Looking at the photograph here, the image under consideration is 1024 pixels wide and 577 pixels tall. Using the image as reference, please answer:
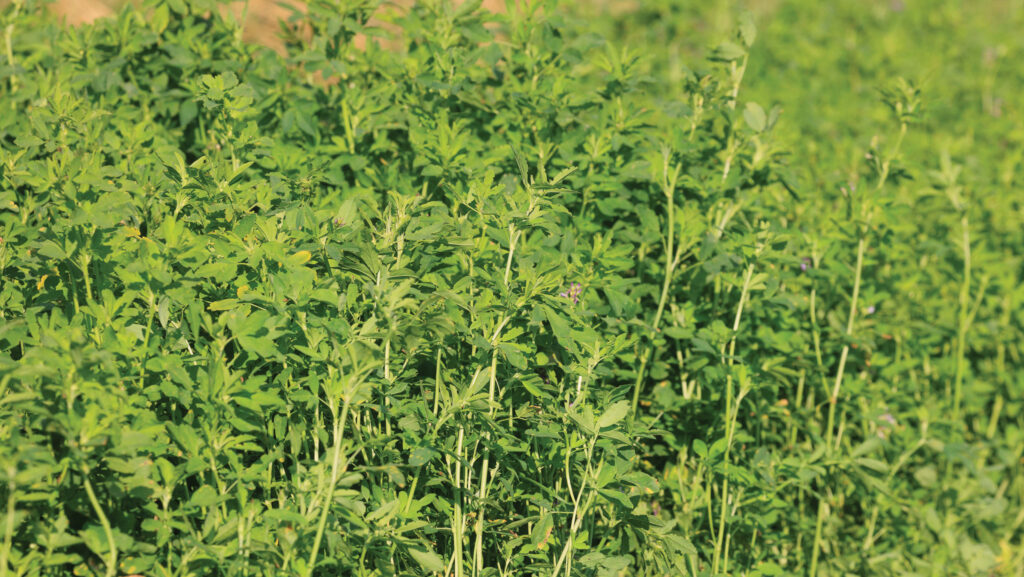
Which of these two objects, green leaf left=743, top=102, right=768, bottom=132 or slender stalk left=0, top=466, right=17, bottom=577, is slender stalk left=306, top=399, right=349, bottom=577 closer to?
slender stalk left=0, top=466, right=17, bottom=577

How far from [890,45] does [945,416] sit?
11.7 ft

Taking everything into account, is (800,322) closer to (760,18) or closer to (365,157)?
(365,157)

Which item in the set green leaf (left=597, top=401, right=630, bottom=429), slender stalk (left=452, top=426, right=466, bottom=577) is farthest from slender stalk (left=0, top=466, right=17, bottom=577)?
green leaf (left=597, top=401, right=630, bottom=429)

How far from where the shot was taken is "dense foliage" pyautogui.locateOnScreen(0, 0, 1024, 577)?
224 centimetres

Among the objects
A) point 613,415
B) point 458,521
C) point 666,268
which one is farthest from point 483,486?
point 666,268

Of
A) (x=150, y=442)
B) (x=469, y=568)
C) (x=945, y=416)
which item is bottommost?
(x=945, y=416)

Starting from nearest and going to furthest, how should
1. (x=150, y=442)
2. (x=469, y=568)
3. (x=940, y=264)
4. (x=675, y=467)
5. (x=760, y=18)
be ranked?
(x=150, y=442) → (x=469, y=568) → (x=675, y=467) → (x=940, y=264) → (x=760, y=18)

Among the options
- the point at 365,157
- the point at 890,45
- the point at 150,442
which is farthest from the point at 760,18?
the point at 150,442

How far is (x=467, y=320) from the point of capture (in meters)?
2.54

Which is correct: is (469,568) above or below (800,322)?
below

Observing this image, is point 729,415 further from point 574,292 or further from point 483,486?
point 483,486

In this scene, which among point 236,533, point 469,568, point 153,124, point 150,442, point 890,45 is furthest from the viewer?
point 890,45

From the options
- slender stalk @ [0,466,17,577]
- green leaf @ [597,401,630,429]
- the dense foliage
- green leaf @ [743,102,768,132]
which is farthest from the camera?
green leaf @ [743,102,768,132]

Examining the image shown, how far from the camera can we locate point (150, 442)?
2.05 metres
